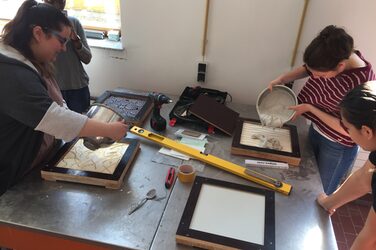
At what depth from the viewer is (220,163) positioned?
1.45m

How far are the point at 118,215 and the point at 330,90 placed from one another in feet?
3.87

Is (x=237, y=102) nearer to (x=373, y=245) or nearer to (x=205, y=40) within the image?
(x=205, y=40)

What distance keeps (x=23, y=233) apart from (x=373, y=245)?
1.22 meters

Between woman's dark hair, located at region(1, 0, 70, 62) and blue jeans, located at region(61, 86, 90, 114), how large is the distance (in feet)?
2.69

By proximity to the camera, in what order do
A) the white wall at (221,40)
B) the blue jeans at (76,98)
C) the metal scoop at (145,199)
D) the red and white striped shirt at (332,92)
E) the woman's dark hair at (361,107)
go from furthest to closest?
the blue jeans at (76,98) < the white wall at (221,40) < the red and white striped shirt at (332,92) < the metal scoop at (145,199) < the woman's dark hair at (361,107)

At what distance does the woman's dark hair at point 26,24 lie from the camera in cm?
118

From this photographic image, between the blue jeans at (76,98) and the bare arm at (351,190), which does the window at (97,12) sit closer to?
the blue jeans at (76,98)

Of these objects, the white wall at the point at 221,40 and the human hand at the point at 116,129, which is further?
the white wall at the point at 221,40

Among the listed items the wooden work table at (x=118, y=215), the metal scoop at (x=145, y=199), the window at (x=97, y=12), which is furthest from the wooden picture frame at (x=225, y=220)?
the window at (x=97, y=12)

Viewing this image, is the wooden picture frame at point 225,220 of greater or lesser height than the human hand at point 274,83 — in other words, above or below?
below

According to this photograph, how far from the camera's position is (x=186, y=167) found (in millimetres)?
1375

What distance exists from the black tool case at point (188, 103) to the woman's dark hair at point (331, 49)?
0.68 m

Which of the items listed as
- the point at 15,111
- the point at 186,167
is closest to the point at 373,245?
the point at 186,167

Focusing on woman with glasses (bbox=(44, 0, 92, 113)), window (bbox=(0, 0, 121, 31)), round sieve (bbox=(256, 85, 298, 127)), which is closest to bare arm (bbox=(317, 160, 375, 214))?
round sieve (bbox=(256, 85, 298, 127))
